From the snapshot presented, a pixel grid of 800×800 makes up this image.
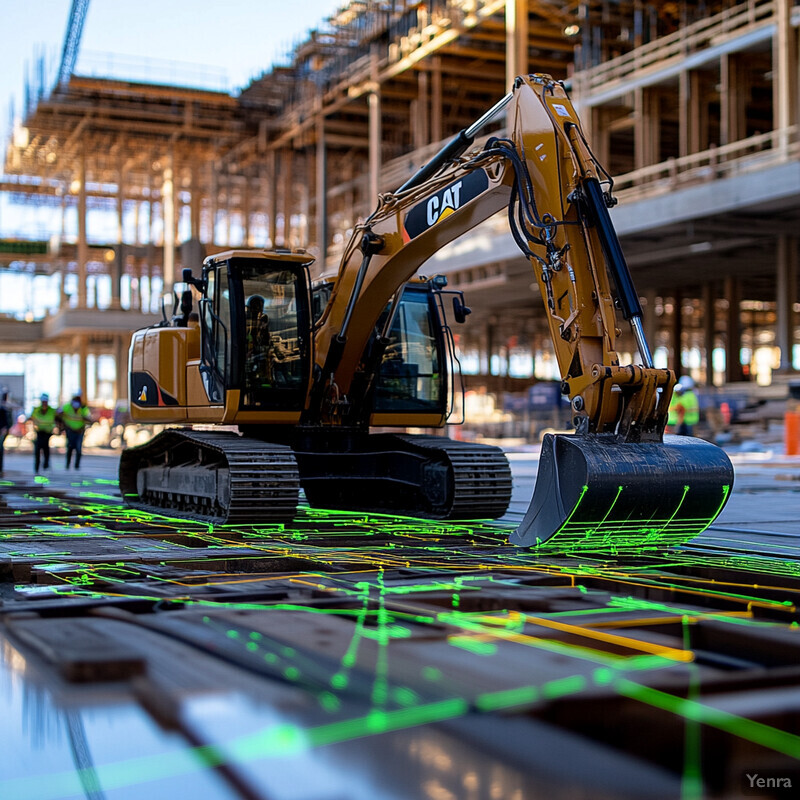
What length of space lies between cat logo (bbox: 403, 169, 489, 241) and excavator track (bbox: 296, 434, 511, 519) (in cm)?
250

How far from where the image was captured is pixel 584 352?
30.3ft

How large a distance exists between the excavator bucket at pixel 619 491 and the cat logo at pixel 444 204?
3.00m

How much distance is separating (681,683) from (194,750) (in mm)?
2183

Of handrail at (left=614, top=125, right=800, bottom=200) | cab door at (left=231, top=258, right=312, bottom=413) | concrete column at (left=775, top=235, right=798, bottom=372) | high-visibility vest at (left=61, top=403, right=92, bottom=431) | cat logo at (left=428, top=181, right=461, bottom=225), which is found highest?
handrail at (left=614, top=125, right=800, bottom=200)

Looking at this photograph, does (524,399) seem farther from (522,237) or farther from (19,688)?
(19,688)

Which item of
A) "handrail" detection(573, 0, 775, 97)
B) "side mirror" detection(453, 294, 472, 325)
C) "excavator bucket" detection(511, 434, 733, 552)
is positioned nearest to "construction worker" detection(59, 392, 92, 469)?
"side mirror" detection(453, 294, 472, 325)

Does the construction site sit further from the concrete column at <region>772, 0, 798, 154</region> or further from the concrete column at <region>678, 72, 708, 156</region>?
the concrete column at <region>678, 72, 708, 156</region>

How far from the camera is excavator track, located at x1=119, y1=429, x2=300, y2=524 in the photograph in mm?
11742

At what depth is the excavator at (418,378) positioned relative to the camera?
903 cm

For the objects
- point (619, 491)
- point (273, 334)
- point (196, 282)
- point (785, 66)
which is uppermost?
point (785, 66)

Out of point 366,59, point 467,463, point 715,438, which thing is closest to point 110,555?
point 467,463

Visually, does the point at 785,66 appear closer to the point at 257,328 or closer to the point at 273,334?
the point at 273,334

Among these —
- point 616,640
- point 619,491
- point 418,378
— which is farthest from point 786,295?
point 616,640

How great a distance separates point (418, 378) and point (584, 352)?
4.99 metres
